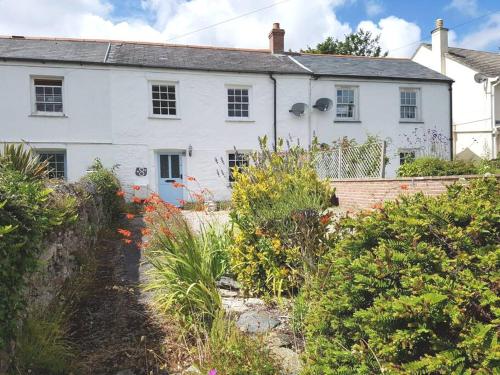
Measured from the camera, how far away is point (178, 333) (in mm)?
3672

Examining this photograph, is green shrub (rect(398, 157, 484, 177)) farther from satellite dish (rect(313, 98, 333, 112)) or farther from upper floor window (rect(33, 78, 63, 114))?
upper floor window (rect(33, 78, 63, 114))

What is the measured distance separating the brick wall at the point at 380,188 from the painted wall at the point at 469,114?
963 centimetres

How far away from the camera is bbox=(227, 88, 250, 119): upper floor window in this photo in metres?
15.7

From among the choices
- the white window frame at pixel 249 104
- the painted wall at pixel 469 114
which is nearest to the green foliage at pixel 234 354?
the white window frame at pixel 249 104

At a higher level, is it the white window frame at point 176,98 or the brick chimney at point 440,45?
the brick chimney at point 440,45

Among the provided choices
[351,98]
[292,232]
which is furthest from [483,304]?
[351,98]

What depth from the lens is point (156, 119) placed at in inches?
584

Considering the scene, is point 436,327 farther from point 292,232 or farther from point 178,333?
→ point 178,333

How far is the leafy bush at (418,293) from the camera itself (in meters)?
1.68

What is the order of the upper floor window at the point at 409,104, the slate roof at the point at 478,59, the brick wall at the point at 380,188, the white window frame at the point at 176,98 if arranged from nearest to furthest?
the brick wall at the point at 380,188, the white window frame at the point at 176,98, the upper floor window at the point at 409,104, the slate roof at the point at 478,59

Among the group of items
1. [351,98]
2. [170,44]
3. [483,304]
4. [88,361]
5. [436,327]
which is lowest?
[88,361]

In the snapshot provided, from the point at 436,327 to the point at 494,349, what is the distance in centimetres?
28

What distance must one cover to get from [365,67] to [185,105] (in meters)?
8.62

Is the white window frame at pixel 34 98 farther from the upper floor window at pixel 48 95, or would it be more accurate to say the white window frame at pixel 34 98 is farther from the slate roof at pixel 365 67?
the slate roof at pixel 365 67
